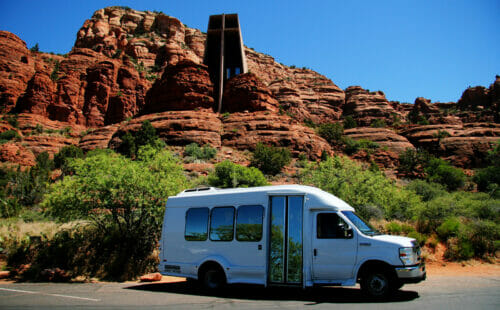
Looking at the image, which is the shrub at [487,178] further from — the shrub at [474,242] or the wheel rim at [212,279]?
the wheel rim at [212,279]

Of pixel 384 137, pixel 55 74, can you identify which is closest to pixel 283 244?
pixel 384 137

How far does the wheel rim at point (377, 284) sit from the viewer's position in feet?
22.1

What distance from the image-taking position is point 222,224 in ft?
27.3

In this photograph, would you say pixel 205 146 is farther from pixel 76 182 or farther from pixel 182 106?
pixel 76 182

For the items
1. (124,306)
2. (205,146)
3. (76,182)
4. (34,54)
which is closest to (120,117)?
(34,54)

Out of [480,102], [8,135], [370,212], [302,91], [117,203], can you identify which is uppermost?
[302,91]

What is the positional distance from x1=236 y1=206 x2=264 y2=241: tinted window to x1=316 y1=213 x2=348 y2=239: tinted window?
4.74ft

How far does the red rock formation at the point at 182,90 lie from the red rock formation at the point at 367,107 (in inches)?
1866

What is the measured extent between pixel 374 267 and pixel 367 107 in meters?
87.3

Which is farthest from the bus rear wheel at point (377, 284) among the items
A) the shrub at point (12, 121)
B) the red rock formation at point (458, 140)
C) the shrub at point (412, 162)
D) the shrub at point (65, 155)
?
the shrub at point (12, 121)

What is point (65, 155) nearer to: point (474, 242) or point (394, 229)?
point (394, 229)

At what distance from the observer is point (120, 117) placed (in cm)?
7194

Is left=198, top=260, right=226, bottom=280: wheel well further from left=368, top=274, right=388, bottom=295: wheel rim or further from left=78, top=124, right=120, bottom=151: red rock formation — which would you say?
left=78, top=124, right=120, bottom=151: red rock formation

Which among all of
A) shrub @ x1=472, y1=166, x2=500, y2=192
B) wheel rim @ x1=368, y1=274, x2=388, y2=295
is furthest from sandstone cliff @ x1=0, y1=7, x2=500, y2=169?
wheel rim @ x1=368, y1=274, x2=388, y2=295
